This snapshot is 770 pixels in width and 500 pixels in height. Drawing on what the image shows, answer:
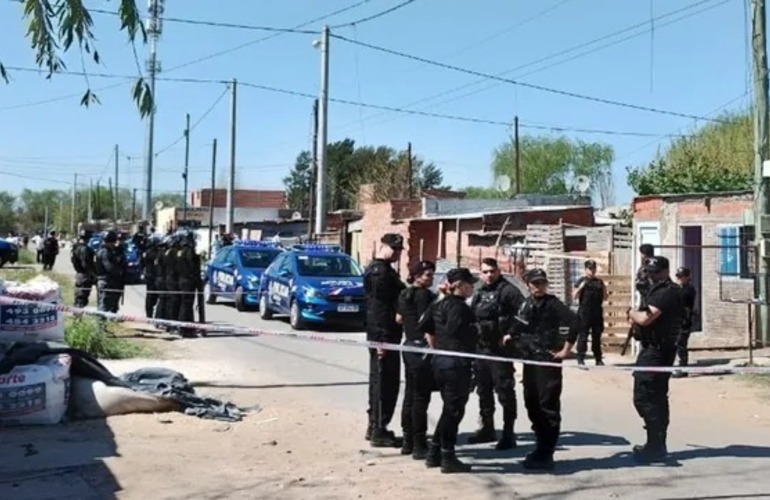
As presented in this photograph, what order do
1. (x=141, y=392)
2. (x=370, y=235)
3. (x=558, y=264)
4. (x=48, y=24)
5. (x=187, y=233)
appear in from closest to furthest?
(x=48, y=24) < (x=141, y=392) < (x=187, y=233) < (x=558, y=264) < (x=370, y=235)

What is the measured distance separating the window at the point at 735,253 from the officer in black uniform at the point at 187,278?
30.6 ft

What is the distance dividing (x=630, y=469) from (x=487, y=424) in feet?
4.70

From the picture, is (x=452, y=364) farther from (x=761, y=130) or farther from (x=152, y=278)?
(x=152, y=278)


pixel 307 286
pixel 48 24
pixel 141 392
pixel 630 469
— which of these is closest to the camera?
A: pixel 48 24

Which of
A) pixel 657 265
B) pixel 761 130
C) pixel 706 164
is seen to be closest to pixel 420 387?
pixel 657 265

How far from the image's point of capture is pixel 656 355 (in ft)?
25.8

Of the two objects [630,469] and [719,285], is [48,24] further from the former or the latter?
[719,285]

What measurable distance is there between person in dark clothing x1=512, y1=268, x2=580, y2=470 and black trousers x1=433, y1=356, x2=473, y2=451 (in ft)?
2.24

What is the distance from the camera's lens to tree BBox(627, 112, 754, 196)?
80.2ft

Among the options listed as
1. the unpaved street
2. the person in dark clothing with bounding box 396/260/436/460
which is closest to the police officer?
the unpaved street

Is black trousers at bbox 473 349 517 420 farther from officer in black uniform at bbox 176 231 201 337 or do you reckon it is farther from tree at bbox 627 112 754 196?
tree at bbox 627 112 754 196

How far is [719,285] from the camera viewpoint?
56.4 ft

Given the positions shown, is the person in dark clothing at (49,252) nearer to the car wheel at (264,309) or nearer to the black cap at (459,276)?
the car wheel at (264,309)

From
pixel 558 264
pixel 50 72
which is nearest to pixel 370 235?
pixel 558 264
